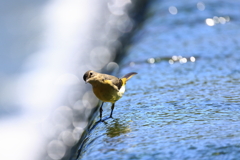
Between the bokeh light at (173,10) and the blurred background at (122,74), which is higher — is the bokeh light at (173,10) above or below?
above

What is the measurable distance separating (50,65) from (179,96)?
15.0 feet

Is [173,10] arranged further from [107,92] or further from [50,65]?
[107,92]

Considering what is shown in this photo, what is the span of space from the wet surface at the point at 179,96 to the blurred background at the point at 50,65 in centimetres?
122

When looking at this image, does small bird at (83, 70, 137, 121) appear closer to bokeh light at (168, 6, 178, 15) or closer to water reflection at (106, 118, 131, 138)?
water reflection at (106, 118, 131, 138)

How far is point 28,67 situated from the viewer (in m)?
8.40

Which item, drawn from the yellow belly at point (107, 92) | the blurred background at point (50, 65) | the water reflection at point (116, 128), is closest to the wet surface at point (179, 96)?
the water reflection at point (116, 128)

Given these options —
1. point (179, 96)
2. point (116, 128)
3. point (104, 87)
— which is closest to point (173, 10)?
point (179, 96)

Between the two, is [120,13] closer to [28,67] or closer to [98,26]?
[98,26]

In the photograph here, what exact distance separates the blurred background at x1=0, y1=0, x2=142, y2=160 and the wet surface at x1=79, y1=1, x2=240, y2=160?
4.01 ft

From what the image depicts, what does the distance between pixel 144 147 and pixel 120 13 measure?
303 inches

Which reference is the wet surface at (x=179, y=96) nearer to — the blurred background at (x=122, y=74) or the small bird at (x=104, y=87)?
the blurred background at (x=122, y=74)

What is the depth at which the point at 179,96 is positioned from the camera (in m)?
3.94

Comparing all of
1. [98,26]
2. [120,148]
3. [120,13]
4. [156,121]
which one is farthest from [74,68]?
[120,148]

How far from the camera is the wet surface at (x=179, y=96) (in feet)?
8.29
